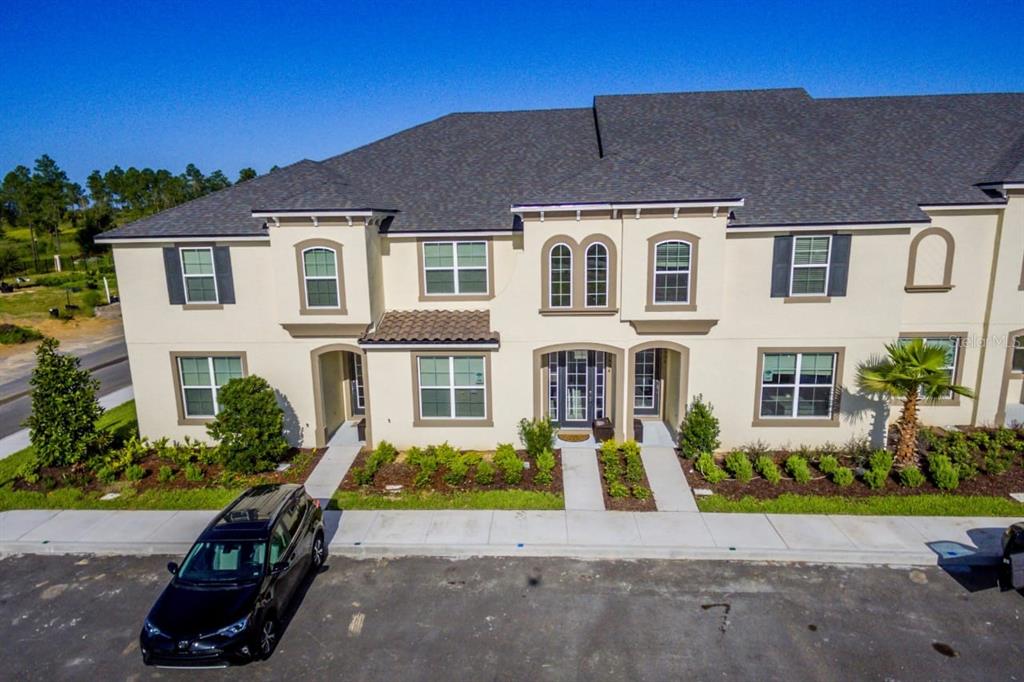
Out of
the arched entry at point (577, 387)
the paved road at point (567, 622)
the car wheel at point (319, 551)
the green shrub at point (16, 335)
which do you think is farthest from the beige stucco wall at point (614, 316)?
the green shrub at point (16, 335)

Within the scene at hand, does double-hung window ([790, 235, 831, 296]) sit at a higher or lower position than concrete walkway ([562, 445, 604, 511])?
higher

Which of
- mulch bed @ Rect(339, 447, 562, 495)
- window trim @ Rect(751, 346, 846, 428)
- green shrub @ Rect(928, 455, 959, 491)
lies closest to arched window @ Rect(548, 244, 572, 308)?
mulch bed @ Rect(339, 447, 562, 495)

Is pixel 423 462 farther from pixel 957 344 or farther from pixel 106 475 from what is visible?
pixel 957 344

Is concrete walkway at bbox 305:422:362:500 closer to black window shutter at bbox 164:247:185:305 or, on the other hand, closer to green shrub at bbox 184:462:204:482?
green shrub at bbox 184:462:204:482

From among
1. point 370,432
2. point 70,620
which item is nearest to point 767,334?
point 370,432

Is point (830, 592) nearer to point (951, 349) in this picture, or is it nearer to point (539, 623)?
point (539, 623)

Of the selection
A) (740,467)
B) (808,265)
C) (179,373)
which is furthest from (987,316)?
(179,373)

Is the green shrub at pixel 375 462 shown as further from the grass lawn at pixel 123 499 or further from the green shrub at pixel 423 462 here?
the grass lawn at pixel 123 499
